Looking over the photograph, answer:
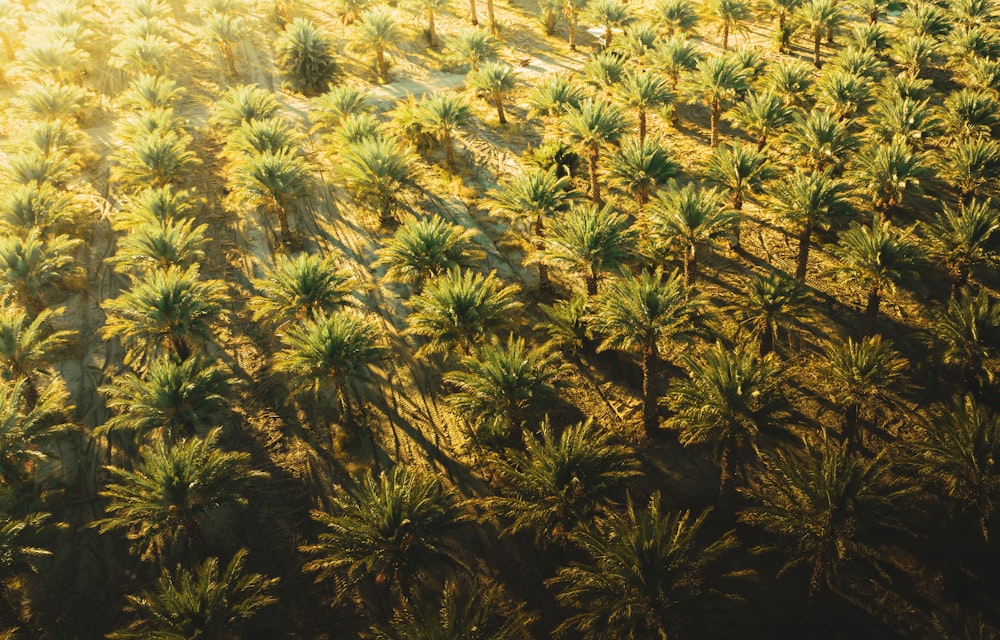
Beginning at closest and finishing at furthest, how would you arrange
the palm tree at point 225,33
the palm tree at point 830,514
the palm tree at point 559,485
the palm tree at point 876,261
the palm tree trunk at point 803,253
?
1. the palm tree at point 830,514
2. the palm tree at point 559,485
3. the palm tree at point 876,261
4. the palm tree trunk at point 803,253
5. the palm tree at point 225,33

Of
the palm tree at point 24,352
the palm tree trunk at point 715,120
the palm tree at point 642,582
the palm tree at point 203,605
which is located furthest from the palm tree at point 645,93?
the palm tree at point 24,352

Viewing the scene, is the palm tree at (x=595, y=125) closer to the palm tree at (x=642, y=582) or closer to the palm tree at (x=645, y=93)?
Answer: the palm tree at (x=645, y=93)

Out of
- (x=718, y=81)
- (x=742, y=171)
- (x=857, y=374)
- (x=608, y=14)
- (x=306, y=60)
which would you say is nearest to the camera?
(x=857, y=374)

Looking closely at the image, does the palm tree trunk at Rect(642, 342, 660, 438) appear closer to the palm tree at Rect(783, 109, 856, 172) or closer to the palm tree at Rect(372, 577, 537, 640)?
the palm tree at Rect(372, 577, 537, 640)

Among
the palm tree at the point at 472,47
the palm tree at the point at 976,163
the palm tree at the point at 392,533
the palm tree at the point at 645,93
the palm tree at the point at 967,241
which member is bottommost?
the palm tree at the point at 392,533

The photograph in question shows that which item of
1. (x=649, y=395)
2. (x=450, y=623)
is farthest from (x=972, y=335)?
(x=450, y=623)

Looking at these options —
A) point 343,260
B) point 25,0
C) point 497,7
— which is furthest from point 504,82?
point 25,0

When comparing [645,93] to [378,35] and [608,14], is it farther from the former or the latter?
[378,35]
